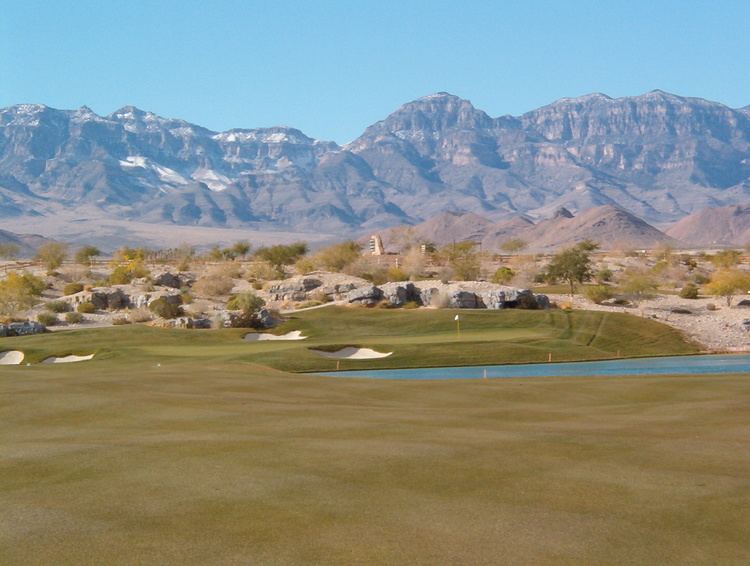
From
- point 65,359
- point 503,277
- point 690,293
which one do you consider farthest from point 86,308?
point 690,293

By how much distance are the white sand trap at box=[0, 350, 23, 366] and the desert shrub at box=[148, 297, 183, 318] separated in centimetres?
2188

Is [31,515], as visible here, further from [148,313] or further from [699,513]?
[148,313]

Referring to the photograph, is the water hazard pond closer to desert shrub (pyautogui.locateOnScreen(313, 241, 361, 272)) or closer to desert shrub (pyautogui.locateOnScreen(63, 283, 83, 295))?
desert shrub (pyautogui.locateOnScreen(63, 283, 83, 295))

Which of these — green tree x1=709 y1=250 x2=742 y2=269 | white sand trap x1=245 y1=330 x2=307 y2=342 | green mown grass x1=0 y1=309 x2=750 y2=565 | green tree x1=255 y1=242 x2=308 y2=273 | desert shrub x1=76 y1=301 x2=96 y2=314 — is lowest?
white sand trap x1=245 y1=330 x2=307 y2=342

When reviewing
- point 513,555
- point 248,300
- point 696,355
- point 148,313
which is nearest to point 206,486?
point 513,555

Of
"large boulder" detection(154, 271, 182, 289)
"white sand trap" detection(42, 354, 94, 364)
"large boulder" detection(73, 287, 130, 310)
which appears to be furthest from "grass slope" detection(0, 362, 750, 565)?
"large boulder" detection(154, 271, 182, 289)

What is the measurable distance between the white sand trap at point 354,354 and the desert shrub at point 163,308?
25.4 metres

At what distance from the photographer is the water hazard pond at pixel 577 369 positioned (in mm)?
43375

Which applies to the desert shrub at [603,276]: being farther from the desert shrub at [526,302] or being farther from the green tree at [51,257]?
the green tree at [51,257]

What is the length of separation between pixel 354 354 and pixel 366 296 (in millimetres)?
22194

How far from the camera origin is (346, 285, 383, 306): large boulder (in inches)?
2822

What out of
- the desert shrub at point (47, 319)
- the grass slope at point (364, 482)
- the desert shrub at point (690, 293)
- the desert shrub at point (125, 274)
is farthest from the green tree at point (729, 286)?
the grass slope at point (364, 482)

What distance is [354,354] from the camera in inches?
1970

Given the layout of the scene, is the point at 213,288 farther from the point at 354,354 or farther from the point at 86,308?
the point at 354,354
